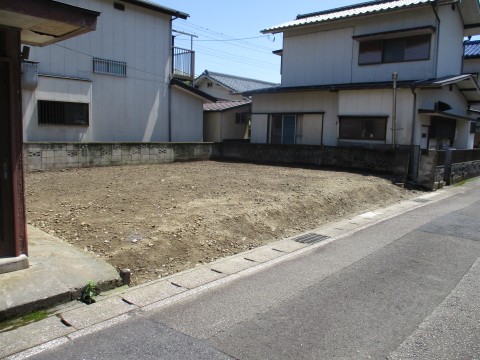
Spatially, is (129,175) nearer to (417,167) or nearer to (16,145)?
(16,145)

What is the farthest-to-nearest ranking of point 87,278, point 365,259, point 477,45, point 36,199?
point 477,45
point 36,199
point 365,259
point 87,278

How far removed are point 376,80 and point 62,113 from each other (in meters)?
13.9

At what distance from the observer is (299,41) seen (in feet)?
71.2

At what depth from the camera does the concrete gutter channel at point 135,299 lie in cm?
369

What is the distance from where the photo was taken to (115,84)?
56.2 feet

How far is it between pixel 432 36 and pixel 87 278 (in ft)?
58.6

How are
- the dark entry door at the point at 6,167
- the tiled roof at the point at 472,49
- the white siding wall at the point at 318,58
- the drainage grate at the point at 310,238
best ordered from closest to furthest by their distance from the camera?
the dark entry door at the point at 6,167 < the drainage grate at the point at 310,238 < the white siding wall at the point at 318,58 < the tiled roof at the point at 472,49

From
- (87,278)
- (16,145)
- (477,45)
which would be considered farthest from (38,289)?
(477,45)

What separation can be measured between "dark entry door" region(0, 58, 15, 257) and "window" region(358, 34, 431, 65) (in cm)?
1727

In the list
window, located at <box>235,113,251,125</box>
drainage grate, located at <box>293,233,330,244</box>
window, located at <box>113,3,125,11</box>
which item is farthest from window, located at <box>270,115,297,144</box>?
drainage grate, located at <box>293,233,330,244</box>

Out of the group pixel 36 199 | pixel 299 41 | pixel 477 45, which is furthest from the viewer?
pixel 477 45

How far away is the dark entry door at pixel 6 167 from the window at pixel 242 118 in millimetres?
21204

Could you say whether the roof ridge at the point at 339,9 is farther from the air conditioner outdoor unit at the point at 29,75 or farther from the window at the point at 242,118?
the air conditioner outdoor unit at the point at 29,75

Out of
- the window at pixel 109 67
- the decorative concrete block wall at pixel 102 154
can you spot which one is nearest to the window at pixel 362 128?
the decorative concrete block wall at pixel 102 154
